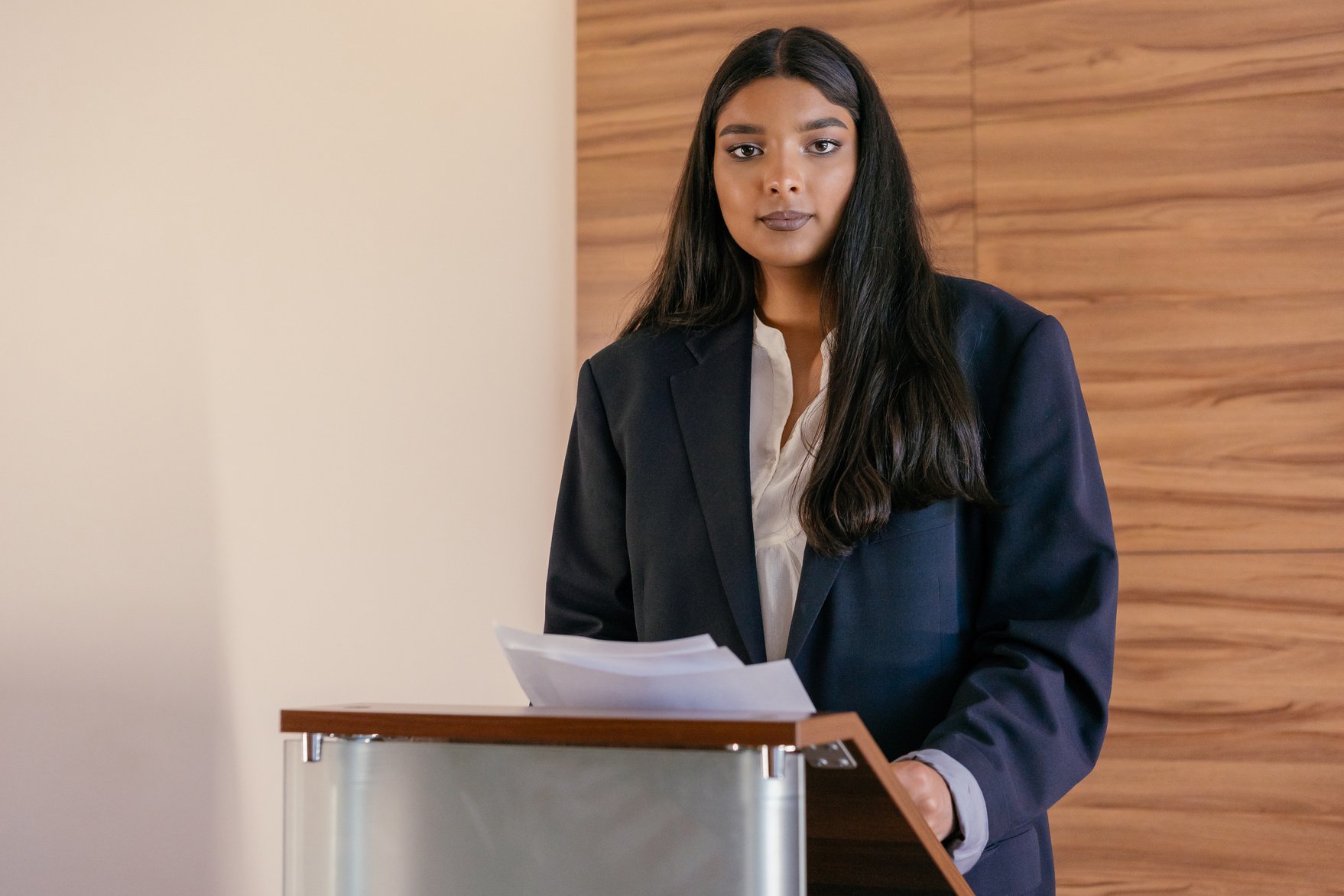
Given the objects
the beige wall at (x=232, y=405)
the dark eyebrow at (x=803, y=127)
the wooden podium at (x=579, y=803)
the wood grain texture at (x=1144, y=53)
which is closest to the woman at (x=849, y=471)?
the dark eyebrow at (x=803, y=127)

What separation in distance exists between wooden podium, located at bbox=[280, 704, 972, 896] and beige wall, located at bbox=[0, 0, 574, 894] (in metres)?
1.03

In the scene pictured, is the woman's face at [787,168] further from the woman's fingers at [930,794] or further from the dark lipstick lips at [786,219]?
the woman's fingers at [930,794]

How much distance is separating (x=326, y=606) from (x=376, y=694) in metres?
0.26

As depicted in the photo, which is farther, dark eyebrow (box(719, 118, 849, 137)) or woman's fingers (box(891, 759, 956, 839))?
dark eyebrow (box(719, 118, 849, 137))

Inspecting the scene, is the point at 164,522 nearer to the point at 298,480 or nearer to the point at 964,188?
the point at 298,480

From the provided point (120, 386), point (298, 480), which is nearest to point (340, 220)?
point (298, 480)

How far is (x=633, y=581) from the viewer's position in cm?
171

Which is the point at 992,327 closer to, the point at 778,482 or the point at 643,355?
the point at 778,482

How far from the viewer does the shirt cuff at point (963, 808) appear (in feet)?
3.96

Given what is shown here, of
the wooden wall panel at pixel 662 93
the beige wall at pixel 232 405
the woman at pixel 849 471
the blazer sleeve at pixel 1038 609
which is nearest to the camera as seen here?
the blazer sleeve at pixel 1038 609

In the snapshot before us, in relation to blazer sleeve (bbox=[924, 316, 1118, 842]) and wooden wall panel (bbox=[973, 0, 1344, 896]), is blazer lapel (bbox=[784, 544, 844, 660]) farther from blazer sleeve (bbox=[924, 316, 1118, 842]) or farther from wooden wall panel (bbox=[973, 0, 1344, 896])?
wooden wall panel (bbox=[973, 0, 1344, 896])

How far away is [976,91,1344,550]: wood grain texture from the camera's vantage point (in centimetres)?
288

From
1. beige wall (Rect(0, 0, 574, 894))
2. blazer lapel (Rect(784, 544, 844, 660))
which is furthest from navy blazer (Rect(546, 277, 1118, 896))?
beige wall (Rect(0, 0, 574, 894))

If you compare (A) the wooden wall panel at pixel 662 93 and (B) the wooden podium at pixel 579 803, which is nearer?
(B) the wooden podium at pixel 579 803
